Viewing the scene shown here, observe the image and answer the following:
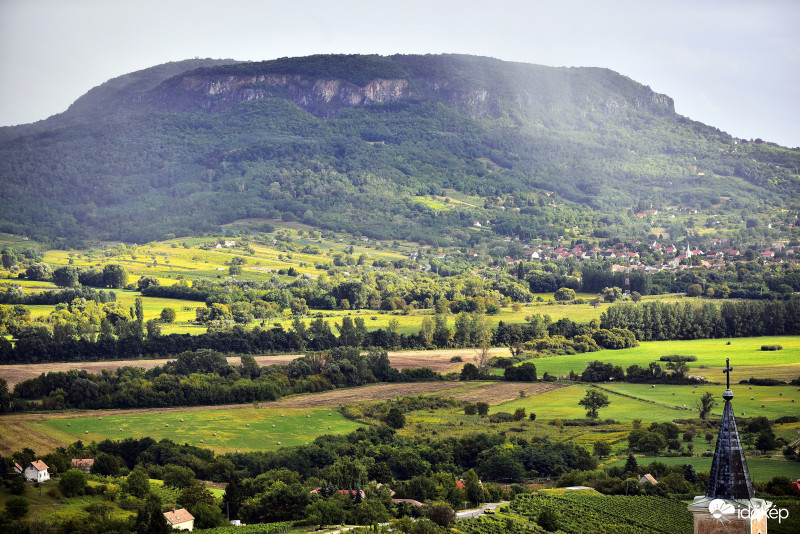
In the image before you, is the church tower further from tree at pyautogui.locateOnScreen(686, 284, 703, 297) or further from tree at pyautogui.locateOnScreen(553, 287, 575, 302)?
tree at pyautogui.locateOnScreen(686, 284, 703, 297)

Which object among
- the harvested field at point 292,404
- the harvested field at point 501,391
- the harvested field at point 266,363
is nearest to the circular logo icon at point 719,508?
the harvested field at point 292,404

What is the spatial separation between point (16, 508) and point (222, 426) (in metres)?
19.8

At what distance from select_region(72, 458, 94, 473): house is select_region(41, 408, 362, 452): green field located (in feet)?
18.5

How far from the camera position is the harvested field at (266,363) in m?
63.4

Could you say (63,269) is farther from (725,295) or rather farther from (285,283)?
(725,295)

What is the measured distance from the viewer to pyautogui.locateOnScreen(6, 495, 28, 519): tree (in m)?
33.9

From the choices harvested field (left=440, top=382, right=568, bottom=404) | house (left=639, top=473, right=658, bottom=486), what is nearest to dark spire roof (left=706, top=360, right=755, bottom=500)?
house (left=639, top=473, right=658, bottom=486)

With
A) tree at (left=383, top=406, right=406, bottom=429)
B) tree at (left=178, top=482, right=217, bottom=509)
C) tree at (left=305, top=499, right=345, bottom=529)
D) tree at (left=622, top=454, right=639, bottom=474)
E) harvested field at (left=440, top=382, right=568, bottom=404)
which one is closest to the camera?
tree at (left=305, top=499, right=345, bottom=529)

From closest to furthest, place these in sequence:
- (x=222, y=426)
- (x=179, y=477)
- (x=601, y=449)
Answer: (x=179, y=477) < (x=601, y=449) < (x=222, y=426)

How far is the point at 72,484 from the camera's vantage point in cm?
3800

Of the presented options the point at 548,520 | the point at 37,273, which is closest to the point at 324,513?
the point at 548,520

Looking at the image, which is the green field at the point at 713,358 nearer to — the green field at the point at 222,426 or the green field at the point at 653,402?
the green field at the point at 653,402

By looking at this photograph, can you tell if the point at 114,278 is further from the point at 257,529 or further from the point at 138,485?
the point at 257,529

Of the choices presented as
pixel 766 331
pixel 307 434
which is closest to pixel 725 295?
pixel 766 331
